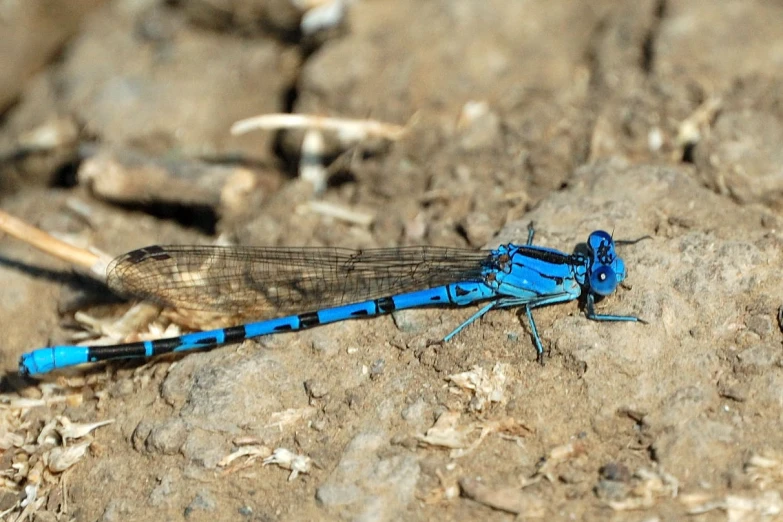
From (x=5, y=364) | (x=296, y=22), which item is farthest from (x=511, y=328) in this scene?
(x=296, y=22)

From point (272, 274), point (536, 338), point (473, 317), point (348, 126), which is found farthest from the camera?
point (348, 126)

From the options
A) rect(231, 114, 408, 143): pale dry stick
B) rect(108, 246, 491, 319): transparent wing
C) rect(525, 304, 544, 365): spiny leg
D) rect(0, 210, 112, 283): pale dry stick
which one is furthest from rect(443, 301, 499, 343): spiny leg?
rect(0, 210, 112, 283): pale dry stick

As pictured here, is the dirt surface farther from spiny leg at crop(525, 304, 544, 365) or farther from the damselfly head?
the damselfly head

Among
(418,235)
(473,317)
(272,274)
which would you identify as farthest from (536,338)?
(272,274)

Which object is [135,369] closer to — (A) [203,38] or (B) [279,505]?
(B) [279,505]

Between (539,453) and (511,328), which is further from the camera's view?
(511,328)

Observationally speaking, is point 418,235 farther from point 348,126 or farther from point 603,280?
point 603,280
